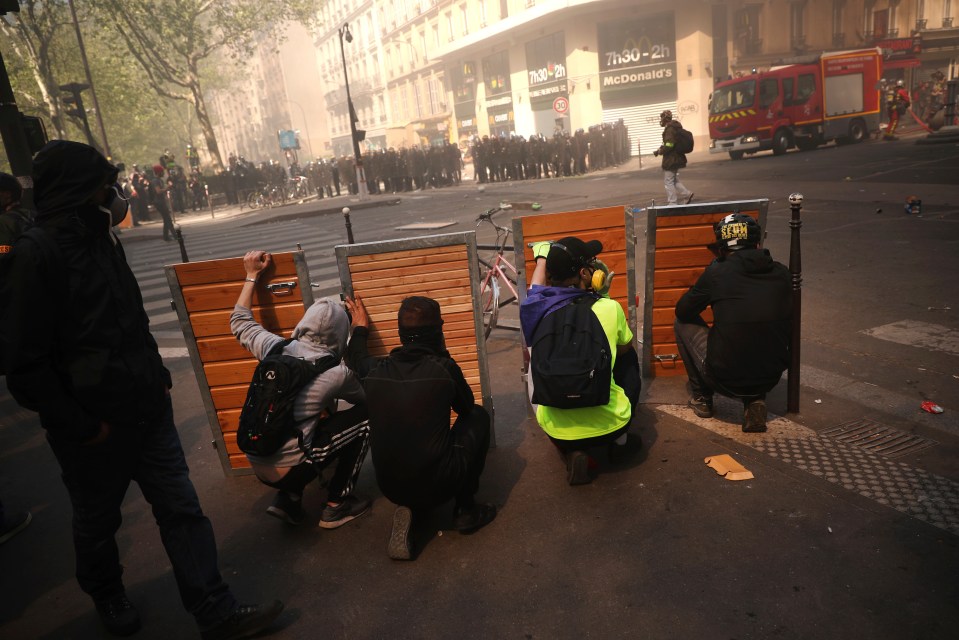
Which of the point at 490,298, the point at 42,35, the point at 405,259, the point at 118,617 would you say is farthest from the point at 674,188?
the point at 42,35

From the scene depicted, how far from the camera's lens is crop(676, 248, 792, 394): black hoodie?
3846 millimetres

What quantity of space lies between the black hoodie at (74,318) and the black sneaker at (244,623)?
0.93m

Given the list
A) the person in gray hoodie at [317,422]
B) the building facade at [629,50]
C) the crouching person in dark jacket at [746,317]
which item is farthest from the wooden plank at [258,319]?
the building facade at [629,50]

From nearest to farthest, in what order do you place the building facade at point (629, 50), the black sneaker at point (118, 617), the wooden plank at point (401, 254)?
the black sneaker at point (118, 617)
the wooden plank at point (401, 254)
the building facade at point (629, 50)

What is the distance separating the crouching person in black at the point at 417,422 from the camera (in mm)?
3072

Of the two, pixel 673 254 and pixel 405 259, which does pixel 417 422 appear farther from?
pixel 673 254

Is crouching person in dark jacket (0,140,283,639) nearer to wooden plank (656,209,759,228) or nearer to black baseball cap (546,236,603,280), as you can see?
black baseball cap (546,236,603,280)

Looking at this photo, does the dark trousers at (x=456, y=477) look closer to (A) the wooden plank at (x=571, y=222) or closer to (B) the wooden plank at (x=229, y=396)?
(B) the wooden plank at (x=229, y=396)

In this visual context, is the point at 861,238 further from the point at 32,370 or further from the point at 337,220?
the point at 337,220

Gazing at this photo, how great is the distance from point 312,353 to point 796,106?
25691 mm

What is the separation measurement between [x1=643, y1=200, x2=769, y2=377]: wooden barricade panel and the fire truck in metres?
22.0

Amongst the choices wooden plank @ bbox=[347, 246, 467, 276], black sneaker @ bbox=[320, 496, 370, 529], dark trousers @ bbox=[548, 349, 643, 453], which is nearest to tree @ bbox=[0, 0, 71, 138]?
wooden plank @ bbox=[347, 246, 467, 276]

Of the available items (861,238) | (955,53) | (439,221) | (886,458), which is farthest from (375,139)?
(886,458)

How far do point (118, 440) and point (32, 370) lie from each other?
1.42 ft
